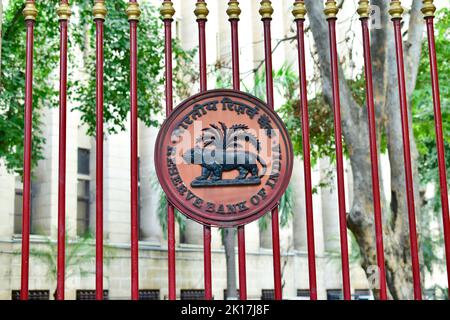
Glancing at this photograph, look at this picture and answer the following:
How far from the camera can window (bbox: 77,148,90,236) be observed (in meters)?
25.4

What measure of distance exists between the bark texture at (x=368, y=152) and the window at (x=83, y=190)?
17.9m

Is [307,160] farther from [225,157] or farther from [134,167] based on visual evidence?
[134,167]

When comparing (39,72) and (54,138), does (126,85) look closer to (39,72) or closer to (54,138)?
(39,72)

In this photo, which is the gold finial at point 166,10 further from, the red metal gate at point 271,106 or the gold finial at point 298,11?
the gold finial at point 298,11

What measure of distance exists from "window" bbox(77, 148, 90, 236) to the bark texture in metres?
17.9

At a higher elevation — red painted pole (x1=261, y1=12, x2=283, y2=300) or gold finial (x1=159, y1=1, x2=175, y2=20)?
gold finial (x1=159, y1=1, x2=175, y2=20)

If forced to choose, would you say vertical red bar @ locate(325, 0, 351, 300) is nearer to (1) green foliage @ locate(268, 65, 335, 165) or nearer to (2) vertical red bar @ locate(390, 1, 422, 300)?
(2) vertical red bar @ locate(390, 1, 422, 300)

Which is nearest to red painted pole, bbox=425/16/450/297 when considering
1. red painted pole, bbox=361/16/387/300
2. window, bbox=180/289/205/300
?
red painted pole, bbox=361/16/387/300

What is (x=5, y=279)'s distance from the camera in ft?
66.3

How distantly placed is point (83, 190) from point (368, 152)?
18.7 m

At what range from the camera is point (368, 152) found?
28.1 ft

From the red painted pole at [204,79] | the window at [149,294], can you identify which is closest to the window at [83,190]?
the window at [149,294]

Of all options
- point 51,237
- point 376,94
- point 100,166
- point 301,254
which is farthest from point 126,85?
point 301,254

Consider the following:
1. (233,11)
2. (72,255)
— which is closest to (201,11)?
(233,11)
